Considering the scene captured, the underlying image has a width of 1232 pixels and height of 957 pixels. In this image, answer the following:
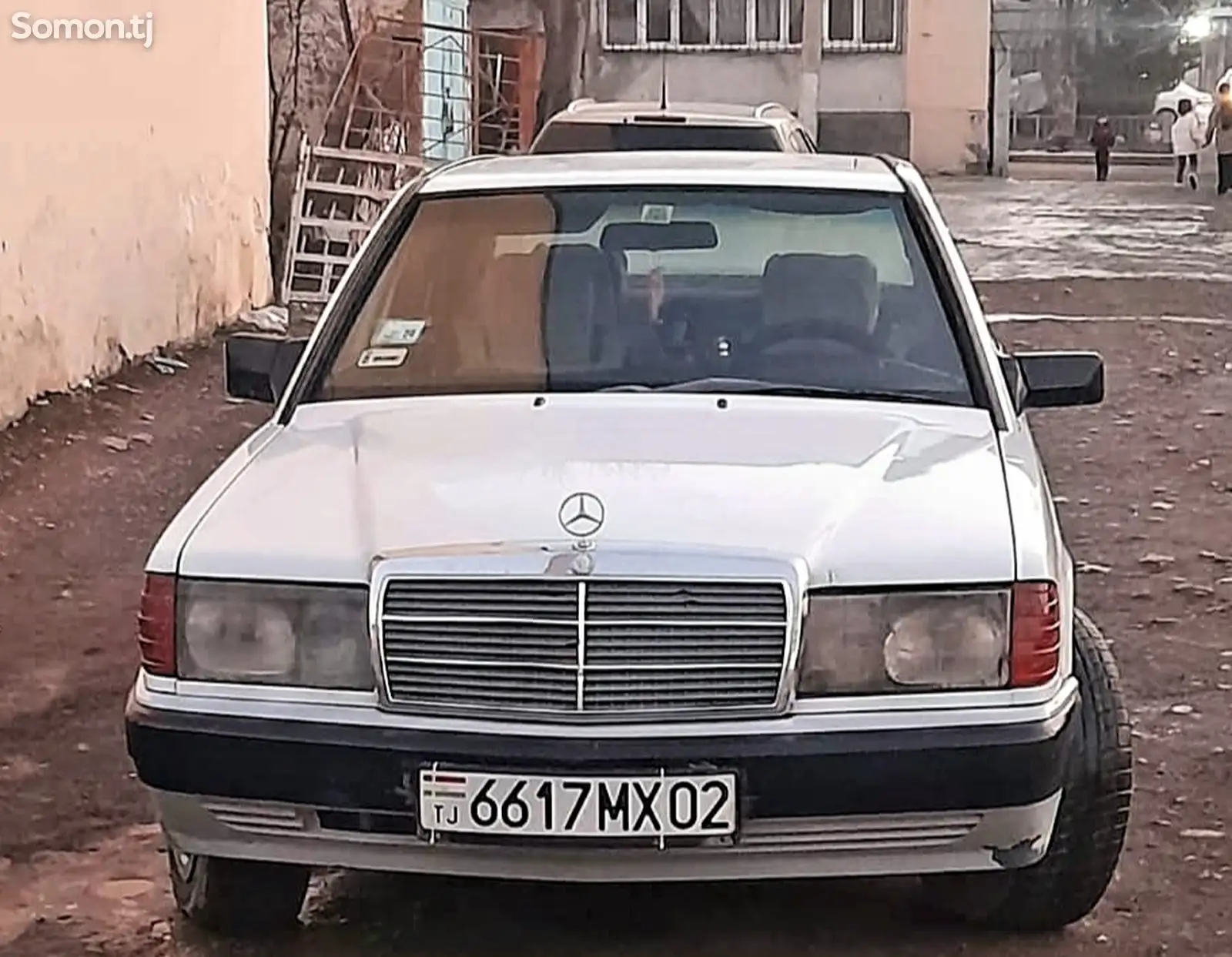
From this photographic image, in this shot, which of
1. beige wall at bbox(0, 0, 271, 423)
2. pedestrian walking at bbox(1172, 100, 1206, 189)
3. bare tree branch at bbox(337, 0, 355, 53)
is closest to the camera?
beige wall at bbox(0, 0, 271, 423)

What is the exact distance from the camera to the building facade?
1543 inches

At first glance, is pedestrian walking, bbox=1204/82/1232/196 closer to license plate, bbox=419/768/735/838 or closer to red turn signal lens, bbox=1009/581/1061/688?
red turn signal lens, bbox=1009/581/1061/688

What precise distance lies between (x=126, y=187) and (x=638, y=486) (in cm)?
801

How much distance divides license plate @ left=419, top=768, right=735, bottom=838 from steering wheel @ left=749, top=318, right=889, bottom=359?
4.65 feet

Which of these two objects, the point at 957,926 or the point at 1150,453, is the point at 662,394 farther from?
the point at 1150,453

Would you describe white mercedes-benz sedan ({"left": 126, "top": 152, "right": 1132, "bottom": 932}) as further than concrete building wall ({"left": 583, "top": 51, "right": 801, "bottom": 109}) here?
No

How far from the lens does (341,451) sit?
416 cm

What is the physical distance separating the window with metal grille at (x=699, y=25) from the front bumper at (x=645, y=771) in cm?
3648

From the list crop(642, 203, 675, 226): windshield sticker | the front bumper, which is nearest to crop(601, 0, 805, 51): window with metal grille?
crop(642, 203, 675, 226): windshield sticker

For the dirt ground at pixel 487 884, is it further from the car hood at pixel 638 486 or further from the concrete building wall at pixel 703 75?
the concrete building wall at pixel 703 75

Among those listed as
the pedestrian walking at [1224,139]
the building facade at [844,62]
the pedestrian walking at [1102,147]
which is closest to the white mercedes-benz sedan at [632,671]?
the pedestrian walking at [1224,139]

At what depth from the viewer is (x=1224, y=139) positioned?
29312mm

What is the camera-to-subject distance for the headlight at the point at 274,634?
11.8 ft

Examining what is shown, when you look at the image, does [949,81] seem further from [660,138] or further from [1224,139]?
[660,138]
